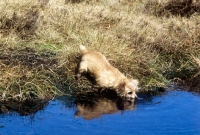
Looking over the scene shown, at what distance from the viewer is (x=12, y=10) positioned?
13133 millimetres

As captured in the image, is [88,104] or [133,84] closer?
[88,104]

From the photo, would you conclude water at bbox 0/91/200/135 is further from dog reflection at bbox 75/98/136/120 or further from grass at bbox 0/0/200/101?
grass at bbox 0/0/200/101

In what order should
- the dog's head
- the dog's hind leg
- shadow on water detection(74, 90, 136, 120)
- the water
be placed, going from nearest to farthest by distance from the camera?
the water → shadow on water detection(74, 90, 136, 120) → the dog's head → the dog's hind leg

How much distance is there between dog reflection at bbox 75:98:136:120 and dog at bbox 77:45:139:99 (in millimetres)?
232

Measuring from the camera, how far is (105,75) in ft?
30.6

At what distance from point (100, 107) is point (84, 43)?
2.72 meters

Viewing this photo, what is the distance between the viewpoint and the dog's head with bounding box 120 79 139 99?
9.03 metres

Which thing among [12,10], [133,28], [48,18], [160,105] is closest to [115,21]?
[133,28]

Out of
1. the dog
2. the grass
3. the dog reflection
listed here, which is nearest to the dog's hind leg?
the dog

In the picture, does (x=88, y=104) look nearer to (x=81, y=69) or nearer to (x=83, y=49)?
(x=81, y=69)

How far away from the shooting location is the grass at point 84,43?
29.8 feet

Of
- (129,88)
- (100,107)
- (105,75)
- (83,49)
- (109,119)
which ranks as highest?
(83,49)

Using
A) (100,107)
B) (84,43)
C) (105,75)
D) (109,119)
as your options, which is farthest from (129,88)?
(84,43)

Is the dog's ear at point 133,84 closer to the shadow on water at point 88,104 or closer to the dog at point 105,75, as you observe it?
the dog at point 105,75
